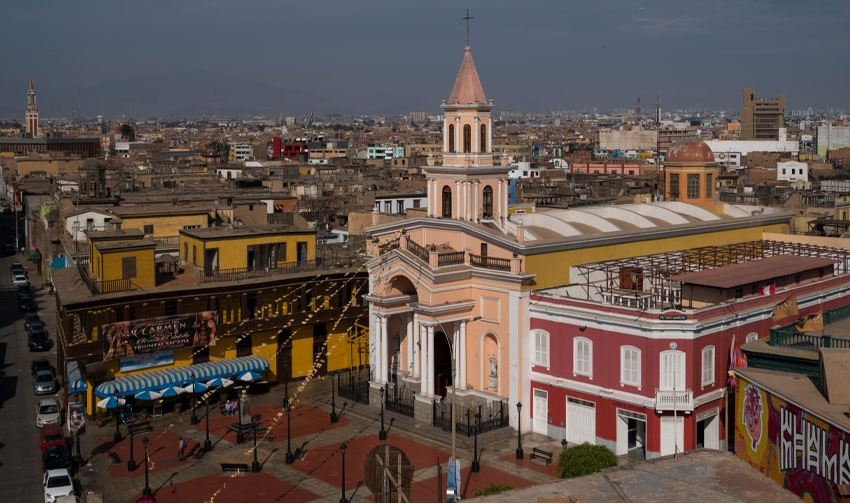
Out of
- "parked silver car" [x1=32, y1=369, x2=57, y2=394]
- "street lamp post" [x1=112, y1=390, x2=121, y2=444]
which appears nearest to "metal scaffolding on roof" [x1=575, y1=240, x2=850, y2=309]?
"street lamp post" [x1=112, y1=390, x2=121, y2=444]

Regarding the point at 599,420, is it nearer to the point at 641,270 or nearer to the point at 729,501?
the point at 641,270

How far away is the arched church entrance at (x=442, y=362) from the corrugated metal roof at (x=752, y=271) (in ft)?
30.4

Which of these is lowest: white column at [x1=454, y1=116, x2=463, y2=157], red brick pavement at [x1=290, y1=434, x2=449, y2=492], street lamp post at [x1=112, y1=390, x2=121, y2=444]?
red brick pavement at [x1=290, y1=434, x2=449, y2=492]

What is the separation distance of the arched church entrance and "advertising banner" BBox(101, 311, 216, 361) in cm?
862

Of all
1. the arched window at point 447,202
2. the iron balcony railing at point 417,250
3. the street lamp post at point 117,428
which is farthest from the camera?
the arched window at point 447,202

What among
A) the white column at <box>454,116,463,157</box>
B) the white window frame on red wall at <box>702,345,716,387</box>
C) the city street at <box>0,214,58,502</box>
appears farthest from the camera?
the white column at <box>454,116,463,157</box>

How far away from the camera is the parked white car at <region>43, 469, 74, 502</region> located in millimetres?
28719

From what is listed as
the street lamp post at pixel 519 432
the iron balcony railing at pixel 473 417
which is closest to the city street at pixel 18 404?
the iron balcony railing at pixel 473 417

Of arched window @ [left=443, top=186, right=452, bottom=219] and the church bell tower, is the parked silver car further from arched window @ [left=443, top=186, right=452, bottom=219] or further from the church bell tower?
arched window @ [left=443, top=186, right=452, bottom=219]

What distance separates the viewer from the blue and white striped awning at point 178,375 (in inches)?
1416

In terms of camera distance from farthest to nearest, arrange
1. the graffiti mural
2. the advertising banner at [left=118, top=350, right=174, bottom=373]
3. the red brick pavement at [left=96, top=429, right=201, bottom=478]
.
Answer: the advertising banner at [left=118, top=350, right=174, bottom=373] < the red brick pavement at [left=96, top=429, right=201, bottom=478] < the graffiti mural

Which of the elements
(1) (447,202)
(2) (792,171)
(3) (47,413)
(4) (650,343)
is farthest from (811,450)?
(2) (792,171)

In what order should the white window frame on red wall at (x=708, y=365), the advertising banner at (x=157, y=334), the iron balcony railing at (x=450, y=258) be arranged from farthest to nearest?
1. the advertising banner at (x=157, y=334)
2. the iron balcony railing at (x=450, y=258)
3. the white window frame on red wall at (x=708, y=365)

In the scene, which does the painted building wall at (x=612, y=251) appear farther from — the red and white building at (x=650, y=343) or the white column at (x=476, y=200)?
the white column at (x=476, y=200)
